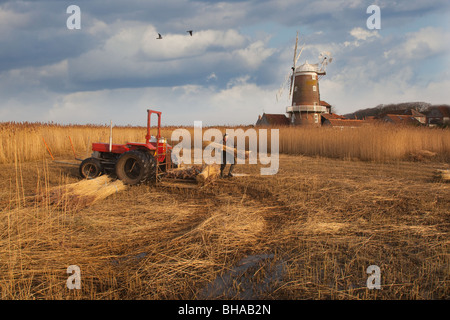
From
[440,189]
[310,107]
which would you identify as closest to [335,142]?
[440,189]

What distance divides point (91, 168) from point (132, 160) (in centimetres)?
133

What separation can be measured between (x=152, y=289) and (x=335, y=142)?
46.3 feet

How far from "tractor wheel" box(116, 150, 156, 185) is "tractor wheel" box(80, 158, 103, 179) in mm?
866

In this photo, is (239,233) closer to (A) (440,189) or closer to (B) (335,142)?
(A) (440,189)

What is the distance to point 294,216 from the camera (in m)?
5.13

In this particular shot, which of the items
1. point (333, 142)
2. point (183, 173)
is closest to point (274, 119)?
point (333, 142)

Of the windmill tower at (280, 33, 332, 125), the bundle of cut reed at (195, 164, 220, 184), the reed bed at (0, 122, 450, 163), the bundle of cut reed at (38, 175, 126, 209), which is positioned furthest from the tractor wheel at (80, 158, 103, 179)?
the windmill tower at (280, 33, 332, 125)

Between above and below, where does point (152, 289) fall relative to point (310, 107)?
below

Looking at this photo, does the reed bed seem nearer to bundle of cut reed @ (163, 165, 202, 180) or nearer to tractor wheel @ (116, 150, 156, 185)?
tractor wheel @ (116, 150, 156, 185)

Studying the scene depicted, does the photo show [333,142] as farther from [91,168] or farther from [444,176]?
[91,168]

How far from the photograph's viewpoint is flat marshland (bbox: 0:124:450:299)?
2.85 meters

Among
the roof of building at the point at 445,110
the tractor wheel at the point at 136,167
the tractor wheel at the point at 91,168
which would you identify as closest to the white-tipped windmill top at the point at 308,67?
the tractor wheel at the point at 136,167

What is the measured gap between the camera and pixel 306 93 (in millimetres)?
32438
